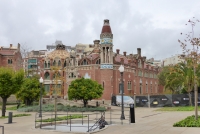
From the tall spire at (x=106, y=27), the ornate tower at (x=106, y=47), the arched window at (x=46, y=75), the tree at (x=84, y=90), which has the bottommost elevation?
the tree at (x=84, y=90)

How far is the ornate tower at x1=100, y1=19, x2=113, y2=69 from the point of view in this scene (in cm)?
4866

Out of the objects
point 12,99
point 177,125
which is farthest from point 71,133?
point 12,99

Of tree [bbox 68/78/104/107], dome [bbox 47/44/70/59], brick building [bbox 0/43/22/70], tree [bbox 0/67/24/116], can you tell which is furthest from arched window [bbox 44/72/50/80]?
tree [bbox 0/67/24/116]

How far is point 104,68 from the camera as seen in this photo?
50.0 metres

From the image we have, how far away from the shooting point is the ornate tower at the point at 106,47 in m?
48.7

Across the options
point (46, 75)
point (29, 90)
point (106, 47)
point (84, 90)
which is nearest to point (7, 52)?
point (46, 75)

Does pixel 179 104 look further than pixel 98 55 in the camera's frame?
No

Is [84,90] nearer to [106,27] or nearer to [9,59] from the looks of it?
[106,27]

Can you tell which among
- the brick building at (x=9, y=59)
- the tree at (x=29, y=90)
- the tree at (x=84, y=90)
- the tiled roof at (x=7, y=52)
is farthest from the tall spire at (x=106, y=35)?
the tiled roof at (x=7, y=52)

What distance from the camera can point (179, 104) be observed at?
137 feet

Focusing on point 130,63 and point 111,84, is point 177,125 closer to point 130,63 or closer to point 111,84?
point 111,84

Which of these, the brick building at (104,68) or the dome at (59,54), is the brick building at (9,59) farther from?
the dome at (59,54)

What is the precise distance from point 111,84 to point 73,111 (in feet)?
51.2

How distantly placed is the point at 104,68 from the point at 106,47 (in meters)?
4.06
